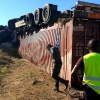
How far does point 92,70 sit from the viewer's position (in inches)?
119

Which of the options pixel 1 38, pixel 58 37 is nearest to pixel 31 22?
pixel 58 37

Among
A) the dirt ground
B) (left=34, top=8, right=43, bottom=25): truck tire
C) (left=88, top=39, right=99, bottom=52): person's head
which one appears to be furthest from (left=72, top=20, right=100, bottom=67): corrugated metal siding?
Answer: (left=88, top=39, right=99, bottom=52): person's head

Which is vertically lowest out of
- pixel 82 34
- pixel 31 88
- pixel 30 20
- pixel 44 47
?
pixel 31 88

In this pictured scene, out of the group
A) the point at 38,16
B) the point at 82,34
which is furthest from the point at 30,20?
the point at 82,34

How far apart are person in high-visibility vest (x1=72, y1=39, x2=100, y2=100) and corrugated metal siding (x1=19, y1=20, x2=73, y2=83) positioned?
170 inches

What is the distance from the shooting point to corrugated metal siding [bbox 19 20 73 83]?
25.3 ft

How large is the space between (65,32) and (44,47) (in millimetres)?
2663

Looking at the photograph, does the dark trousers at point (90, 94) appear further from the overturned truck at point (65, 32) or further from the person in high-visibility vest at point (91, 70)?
the overturned truck at point (65, 32)

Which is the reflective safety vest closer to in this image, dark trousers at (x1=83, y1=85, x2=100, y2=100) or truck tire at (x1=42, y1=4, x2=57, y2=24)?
dark trousers at (x1=83, y1=85, x2=100, y2=100)

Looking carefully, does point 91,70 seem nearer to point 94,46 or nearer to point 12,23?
point 94,46

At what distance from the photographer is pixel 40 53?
11094 millimetres

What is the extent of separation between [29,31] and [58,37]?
5.13 m

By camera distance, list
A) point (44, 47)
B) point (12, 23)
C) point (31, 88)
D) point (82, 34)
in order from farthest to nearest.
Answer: point (12, 23), point (44, 47), point (31, 88), point (82, 34)

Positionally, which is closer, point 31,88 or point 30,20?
point 31,88
